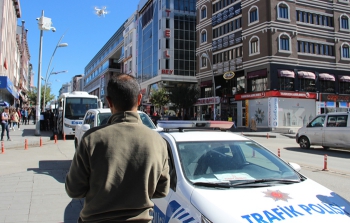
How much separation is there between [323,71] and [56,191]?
37.5 m

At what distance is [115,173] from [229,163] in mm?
2278

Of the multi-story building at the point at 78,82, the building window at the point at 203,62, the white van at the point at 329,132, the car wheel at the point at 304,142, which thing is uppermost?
the multi-story building at the point at 78,82

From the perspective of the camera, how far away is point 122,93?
6.43 feet

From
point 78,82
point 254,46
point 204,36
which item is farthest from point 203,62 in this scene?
point 78,82

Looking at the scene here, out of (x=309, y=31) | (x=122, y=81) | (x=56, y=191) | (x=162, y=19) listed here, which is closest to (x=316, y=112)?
(x=309, y=31)

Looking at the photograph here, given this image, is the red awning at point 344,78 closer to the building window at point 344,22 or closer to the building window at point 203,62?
the building window at point 344,22

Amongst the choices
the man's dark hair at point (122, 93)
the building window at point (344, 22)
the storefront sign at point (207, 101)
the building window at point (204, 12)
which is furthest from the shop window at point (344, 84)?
A: the man's dark hair at point (122, 93)

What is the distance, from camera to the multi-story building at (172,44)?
52688 mm

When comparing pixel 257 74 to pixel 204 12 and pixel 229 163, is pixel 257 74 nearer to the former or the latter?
pixel 204 12

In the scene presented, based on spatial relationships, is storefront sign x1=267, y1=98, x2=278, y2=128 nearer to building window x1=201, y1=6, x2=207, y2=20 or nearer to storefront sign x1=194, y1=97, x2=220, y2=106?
storefront sign x1=194, y1=97, x2=220, y2=106

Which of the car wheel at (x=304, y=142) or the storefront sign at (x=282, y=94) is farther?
the storefront sign at (x=282, y=94)

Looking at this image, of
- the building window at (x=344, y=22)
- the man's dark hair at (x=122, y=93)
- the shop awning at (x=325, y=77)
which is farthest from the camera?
the building window at (x=344, y=22)

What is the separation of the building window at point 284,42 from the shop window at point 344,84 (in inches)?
355

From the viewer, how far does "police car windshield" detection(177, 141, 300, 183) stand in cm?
336
